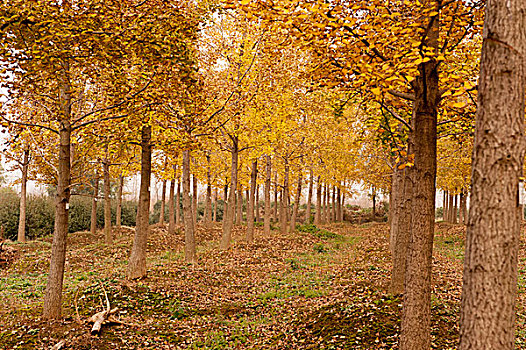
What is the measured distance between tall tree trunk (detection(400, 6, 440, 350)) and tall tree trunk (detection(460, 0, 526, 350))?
236 centimetres

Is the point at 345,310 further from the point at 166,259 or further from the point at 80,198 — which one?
the point at 80,198

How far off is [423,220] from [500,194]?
2.50 m

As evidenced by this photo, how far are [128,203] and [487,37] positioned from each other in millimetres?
31459

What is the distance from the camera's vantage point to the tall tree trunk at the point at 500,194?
2609 mm

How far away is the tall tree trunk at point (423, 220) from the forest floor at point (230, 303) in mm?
1095

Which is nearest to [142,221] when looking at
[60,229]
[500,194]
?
[60,229]

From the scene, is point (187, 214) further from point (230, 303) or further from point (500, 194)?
point (500, 194)

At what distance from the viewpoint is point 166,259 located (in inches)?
601

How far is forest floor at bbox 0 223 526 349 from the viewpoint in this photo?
6.54 meters

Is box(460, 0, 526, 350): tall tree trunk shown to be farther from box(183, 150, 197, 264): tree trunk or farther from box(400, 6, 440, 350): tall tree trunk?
box(183, 150, 197, 264): tree trunk

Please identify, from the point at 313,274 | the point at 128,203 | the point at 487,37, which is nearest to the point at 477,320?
the point at 487,37

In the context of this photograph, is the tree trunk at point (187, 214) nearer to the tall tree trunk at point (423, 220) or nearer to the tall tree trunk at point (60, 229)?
the tall tree trunk at point (60, 229)

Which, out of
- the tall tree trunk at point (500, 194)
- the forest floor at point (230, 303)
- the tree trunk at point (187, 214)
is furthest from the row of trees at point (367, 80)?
the tree trunk at point (187, 214)

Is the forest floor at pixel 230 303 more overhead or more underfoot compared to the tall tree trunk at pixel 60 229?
more underfoot
